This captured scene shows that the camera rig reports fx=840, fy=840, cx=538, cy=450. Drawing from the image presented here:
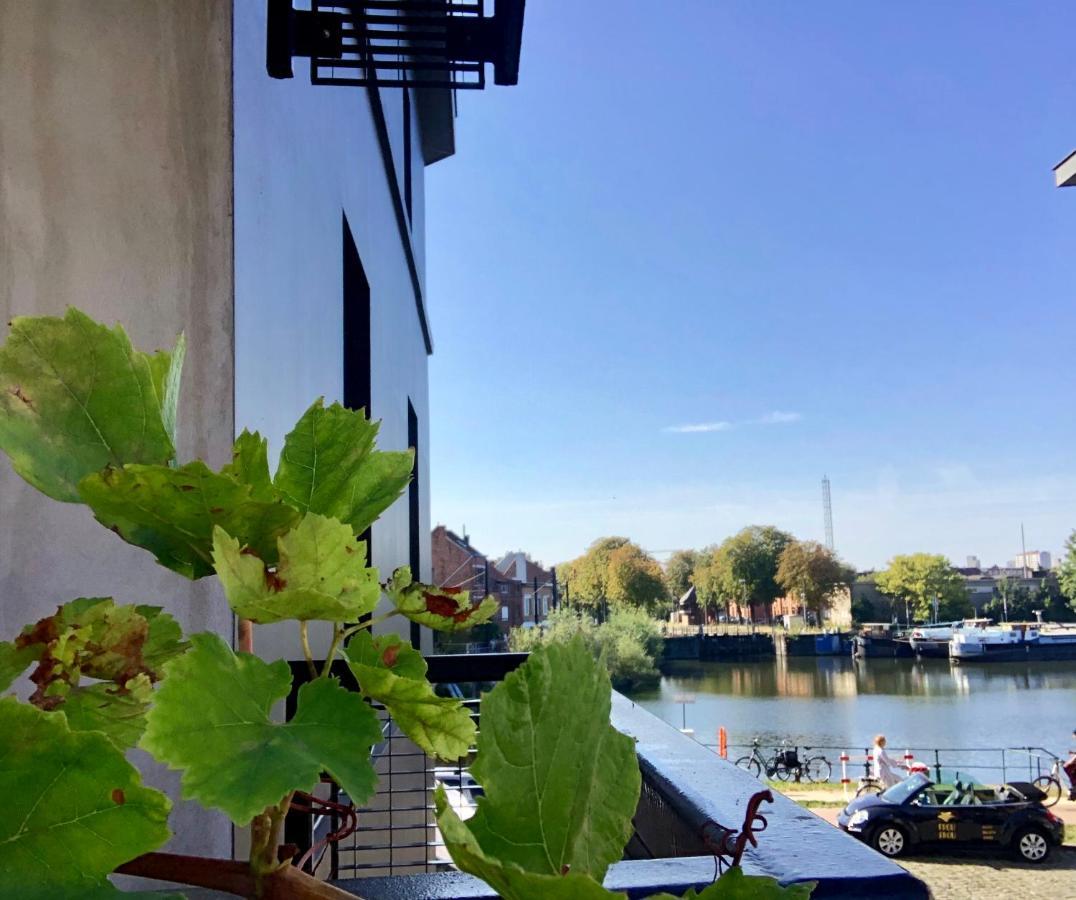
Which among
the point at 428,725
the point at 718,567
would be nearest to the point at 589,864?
the point at 428,725

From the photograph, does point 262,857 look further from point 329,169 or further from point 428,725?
point 329,169

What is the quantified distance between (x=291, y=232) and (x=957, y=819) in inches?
592

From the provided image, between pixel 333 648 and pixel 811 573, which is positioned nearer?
pixel 333 648

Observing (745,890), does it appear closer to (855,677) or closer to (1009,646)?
(855,677)

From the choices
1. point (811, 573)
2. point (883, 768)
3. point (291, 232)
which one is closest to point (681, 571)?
point (811, 573)

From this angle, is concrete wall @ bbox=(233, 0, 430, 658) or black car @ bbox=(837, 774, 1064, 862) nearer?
concrete wall @ bbox=(233, 0, 430, 658)

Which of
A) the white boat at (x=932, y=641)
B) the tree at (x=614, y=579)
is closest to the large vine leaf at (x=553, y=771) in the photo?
the white boat at (x=932, y=641)

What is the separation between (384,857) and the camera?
3.91 metres

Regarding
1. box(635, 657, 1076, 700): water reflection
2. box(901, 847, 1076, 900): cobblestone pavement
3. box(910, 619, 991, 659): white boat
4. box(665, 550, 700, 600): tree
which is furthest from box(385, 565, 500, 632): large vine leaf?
box(665, 550, 700, 600): tree

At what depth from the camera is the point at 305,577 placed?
1.11 feet

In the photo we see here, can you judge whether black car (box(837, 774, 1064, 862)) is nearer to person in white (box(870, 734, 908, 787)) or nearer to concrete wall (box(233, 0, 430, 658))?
person in white (box(870, 734, 908, 787))

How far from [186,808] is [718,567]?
221 feet

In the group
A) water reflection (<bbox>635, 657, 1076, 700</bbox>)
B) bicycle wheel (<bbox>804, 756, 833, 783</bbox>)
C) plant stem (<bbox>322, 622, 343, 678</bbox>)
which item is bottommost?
water reflection (<bbox>635, 657, 1076, 700</bbox>)

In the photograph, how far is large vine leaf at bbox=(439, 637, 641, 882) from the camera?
29cm
